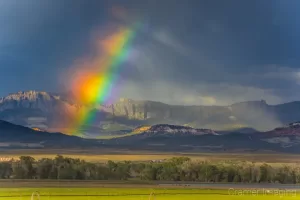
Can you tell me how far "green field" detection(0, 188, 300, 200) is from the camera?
40.4 metres

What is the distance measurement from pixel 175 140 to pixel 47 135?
25.4 meters

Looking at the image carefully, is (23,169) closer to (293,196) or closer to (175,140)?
(293,196)

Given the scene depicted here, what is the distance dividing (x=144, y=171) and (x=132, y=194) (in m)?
12.0

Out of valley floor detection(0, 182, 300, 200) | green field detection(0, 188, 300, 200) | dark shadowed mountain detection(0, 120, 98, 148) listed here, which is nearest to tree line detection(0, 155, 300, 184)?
valley floor detection(0, 182, 300, 200)

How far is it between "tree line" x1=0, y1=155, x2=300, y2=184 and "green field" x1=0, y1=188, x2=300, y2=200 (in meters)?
5.65

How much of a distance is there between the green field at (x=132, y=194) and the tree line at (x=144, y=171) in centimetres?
565

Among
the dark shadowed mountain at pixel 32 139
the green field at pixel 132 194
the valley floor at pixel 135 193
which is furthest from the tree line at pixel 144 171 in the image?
the dark shadowed mountain at pixel 32 139

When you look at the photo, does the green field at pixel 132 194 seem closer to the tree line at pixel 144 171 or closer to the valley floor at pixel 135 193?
the valley floor at pixel 135 193

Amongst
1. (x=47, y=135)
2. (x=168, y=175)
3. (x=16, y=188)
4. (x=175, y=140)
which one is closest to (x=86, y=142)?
(x=47, y=135)

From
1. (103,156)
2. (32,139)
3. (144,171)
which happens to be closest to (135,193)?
(144,171)

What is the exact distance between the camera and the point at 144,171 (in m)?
55.3

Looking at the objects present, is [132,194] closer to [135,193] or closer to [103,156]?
[135,193]

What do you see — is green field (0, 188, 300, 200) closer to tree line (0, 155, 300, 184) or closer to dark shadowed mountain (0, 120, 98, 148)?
tree line (0, 155, 300, 184)

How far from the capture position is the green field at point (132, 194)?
132 ft
